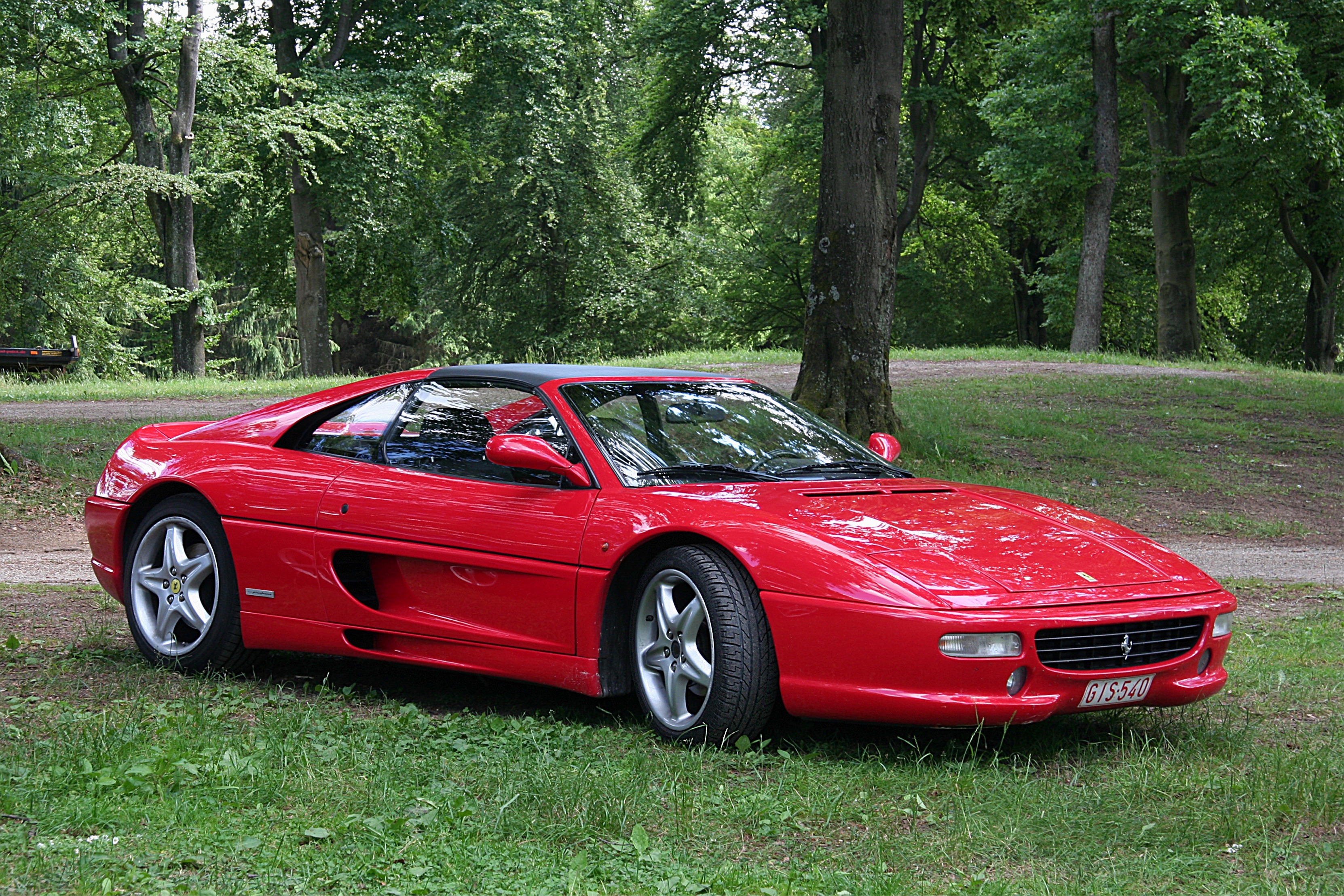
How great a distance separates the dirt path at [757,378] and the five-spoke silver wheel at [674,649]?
1079 centimetres

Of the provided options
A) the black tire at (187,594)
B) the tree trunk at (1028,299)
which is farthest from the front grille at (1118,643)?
the tree trunk at (1028,299)

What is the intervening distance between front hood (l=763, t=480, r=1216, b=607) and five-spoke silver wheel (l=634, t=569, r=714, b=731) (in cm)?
45

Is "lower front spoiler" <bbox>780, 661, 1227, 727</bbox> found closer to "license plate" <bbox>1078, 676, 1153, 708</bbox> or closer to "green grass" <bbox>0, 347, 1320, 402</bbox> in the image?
"license plate" <bbox>1078, 676, 1153, 708</bbox>

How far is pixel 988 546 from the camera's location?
14.4 ft

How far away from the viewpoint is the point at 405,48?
88.6 ft

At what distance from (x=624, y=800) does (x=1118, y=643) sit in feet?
5.58

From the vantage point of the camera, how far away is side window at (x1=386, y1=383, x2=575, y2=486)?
201 inches

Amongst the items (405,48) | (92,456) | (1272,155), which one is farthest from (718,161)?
(92,456)

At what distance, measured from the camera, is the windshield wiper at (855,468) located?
523 centimetres

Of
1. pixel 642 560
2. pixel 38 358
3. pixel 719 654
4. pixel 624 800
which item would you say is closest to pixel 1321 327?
pixel 38 358

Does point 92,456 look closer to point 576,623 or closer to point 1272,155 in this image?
point 576,623

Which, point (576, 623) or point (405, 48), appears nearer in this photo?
point (576, 623)

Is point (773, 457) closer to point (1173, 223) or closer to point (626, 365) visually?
point (626, 365)

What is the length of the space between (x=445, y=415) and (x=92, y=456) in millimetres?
8662
